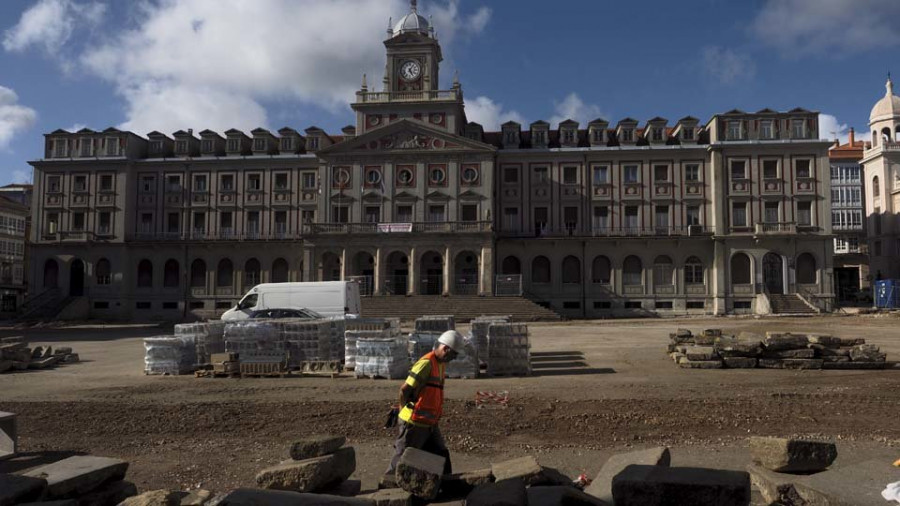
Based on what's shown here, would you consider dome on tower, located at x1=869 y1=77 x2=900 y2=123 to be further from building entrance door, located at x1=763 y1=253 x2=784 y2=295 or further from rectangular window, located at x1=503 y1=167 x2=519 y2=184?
rectangular window, located at x1=503 y1=167 x2=519 y2=184

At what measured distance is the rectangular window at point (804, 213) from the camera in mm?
46750

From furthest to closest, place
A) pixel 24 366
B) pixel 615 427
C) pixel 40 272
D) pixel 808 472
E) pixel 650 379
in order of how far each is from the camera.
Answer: pixel 40 272 → pixel 24 366 → pixel 650 379 → pixel 615 427 → pixel 808 472

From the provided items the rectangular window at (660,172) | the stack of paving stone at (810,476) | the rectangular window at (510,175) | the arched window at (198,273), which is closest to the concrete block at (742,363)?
the stack of paving stone at (810,476)

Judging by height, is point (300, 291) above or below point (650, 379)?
above

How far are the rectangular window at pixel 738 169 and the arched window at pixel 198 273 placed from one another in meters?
42.3

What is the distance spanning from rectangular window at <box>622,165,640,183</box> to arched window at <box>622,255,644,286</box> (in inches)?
236

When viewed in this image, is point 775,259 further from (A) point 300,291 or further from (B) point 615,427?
(B) point 615,427

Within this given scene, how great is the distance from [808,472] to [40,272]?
5807cm

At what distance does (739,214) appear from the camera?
156 feet

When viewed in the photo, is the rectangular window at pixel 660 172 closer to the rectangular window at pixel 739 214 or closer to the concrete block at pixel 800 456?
the rectangular window at pixel 739 214

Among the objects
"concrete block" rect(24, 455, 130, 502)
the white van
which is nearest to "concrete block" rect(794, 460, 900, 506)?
"concrete block" rect(24, 455, 130, 502)

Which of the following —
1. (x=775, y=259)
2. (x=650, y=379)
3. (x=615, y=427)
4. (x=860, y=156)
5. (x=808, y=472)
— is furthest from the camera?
(x=860, y=156)

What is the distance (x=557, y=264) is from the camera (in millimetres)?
48625

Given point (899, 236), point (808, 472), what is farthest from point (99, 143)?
point (899, 236)
